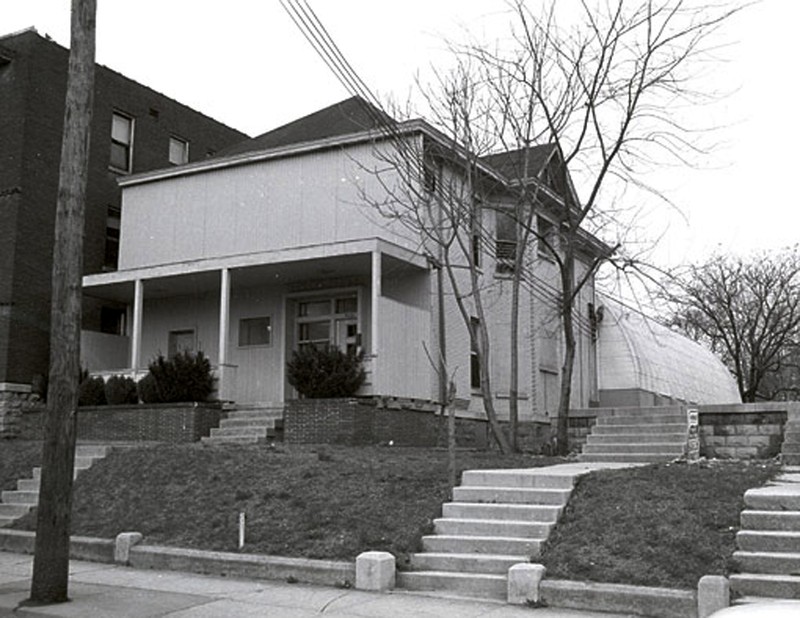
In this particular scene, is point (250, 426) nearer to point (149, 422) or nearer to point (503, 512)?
point (149, 422)

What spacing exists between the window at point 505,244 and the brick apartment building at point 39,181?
33.8 ft

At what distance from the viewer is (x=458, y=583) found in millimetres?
9672

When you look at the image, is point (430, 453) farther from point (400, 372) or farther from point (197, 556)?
point (197, 556)

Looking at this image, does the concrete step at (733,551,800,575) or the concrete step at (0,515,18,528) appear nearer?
the concrete step at (733,551,800,575)

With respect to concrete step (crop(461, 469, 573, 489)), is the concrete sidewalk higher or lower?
lower

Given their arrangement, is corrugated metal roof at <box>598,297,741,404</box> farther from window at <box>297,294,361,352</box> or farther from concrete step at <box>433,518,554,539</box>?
concrete step at <box>433,518,554,539</box>

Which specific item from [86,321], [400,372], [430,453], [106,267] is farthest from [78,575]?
[106,267]

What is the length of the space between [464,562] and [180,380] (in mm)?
11033

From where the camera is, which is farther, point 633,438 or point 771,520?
point 633,438

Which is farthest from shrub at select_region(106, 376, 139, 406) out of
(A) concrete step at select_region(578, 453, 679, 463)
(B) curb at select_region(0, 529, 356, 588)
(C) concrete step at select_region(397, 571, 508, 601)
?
(C) concrete step at select_region(397, 571, 508, 601)

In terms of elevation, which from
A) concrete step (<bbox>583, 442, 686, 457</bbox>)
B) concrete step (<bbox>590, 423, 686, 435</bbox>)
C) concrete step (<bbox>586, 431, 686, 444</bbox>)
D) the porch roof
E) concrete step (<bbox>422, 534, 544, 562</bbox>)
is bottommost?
concrete step (<bbox>422, 534, 544, 562</bbox>)

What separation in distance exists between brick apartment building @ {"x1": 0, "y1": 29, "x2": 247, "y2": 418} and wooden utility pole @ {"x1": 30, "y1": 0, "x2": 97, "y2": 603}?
13531mm

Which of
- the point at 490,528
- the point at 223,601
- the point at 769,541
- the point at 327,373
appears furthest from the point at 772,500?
the point at 327,373

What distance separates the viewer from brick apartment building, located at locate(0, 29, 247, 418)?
22.4 meters
